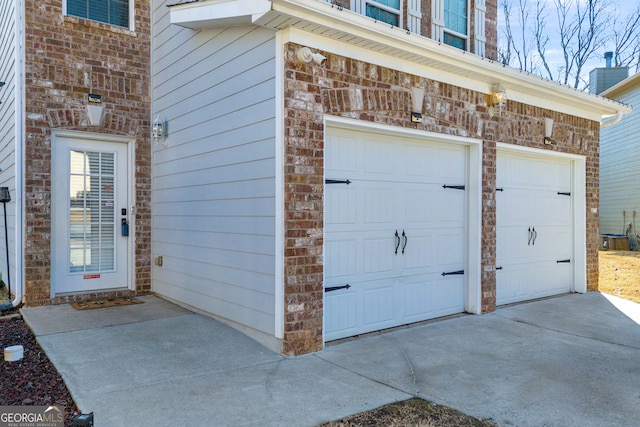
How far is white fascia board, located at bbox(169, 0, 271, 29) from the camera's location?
4.04 meters

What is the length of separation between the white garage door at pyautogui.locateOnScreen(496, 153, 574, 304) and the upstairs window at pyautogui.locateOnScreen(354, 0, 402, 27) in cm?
230

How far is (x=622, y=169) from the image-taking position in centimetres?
1562

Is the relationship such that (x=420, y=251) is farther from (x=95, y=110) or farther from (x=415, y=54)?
(x=95, y=110)

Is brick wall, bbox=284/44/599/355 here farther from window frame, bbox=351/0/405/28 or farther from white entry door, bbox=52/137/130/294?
white entry door, bbox=52/137/130/294

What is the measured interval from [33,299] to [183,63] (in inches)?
131

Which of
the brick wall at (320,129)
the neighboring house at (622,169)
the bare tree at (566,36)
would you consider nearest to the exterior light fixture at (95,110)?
the brick wall at (320,129)

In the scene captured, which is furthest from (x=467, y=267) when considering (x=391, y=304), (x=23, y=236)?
(x=23, y=236)

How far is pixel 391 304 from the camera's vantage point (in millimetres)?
5297

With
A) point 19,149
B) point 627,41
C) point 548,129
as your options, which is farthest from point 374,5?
point 627,41

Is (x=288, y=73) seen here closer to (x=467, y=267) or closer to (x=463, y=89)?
(x=463, y=89)

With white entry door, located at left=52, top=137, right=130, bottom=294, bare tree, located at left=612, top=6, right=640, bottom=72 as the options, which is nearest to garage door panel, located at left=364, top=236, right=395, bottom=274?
white entry door, located at left=52, top=137, right=130, bottom=294

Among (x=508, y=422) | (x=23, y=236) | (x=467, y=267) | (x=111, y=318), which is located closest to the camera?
(x=508, y=422)

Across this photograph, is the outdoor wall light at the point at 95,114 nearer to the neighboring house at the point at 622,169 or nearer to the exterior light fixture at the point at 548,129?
the exterior light fixture at the point at 548,129

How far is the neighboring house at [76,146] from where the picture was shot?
5.71 m
